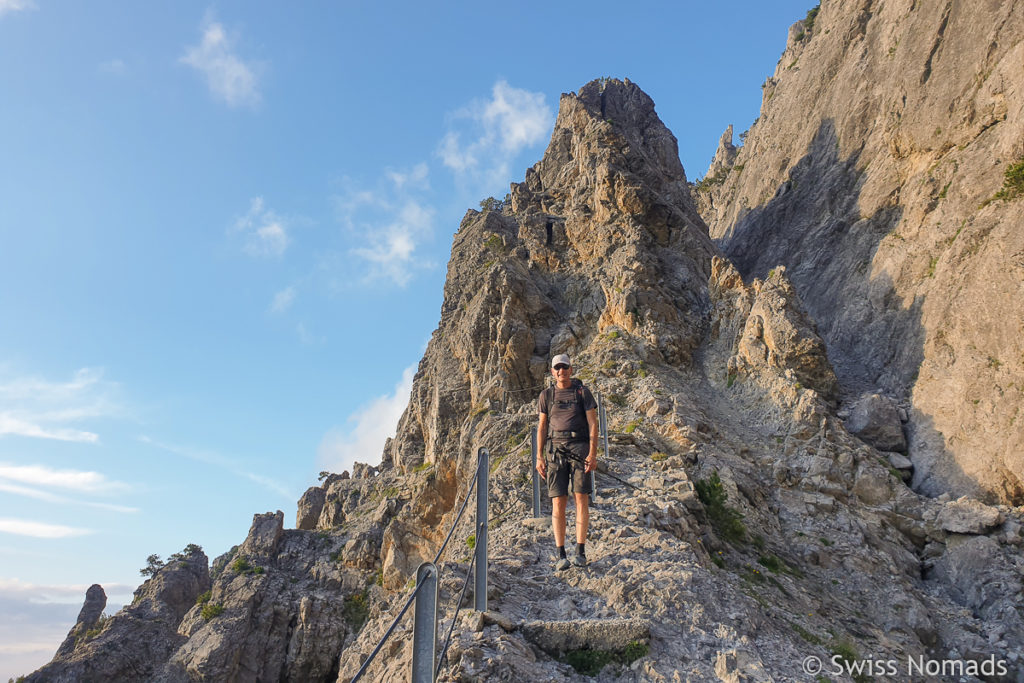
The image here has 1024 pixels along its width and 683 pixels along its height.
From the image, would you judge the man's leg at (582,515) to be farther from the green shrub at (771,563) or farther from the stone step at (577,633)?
the green shrub at (771,563)

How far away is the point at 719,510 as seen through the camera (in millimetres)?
12047

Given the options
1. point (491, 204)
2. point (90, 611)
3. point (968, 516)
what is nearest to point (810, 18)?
point (491, 204)

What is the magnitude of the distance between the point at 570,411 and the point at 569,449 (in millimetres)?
495

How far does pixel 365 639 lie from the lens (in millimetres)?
9859

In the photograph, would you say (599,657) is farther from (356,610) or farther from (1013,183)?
(356,610)

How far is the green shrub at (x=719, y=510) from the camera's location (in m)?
11.6

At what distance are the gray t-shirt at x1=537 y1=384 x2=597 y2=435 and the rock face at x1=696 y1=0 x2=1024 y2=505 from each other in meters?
10.9

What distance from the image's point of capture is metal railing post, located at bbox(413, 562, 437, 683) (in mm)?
4352

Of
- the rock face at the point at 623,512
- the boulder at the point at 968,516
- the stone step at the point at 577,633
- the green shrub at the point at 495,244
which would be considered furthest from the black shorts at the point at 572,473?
the green shrub at the point at 495,244

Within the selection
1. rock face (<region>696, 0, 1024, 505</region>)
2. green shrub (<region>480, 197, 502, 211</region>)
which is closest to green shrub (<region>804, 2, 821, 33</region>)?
rock face (<region>696, 0, 1024, 505</region>)

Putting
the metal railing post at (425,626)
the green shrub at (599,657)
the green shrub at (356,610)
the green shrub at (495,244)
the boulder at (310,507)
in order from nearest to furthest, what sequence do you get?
the metal railing post at (425,626)
the green shrub at (599,657)
the green shrub at (356,610)
the green shrub at (495,244)
the boulder at (310,507)

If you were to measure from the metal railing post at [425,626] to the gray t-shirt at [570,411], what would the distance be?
13.0ft

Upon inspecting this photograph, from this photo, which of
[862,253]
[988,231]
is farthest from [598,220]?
[988,231]

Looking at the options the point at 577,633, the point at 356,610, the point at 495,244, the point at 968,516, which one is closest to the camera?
the point at 577,633
